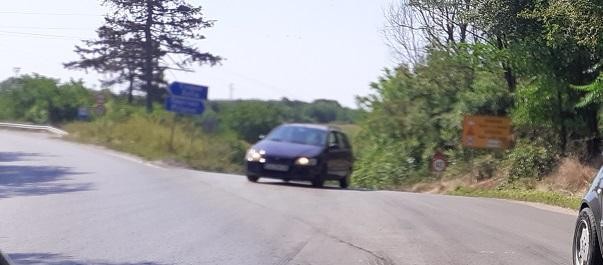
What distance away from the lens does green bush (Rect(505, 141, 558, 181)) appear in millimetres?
28453

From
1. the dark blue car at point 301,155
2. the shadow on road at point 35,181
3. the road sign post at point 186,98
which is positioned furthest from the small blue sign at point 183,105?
the dark blue car at point 301,155

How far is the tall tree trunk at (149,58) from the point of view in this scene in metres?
51.0

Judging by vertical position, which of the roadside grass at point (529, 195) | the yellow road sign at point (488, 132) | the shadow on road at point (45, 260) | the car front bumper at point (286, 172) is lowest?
the shadow on road at point (45, 260)

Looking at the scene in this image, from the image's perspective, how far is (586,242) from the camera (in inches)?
391

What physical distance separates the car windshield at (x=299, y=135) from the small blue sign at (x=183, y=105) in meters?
13.4

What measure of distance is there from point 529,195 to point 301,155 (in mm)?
5354

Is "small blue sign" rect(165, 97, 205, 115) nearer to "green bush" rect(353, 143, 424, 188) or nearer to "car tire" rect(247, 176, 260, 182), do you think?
"green bush" rect(353, 143, 424, 188)

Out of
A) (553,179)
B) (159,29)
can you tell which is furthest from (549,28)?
(159,29)

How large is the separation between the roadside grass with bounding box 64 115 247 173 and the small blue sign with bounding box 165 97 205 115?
168 cm

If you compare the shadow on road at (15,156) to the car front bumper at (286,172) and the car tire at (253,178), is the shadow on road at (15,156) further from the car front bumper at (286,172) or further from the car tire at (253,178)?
the car front bumper at (286,172)

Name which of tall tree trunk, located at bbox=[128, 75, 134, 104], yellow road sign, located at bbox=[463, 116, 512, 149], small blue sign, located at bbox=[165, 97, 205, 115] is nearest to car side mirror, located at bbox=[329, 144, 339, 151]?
yellow road sign, located at bbox=[463, 116, 512, 149]

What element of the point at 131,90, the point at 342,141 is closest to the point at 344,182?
the point at 342,141

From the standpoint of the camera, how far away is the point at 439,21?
36.3 m

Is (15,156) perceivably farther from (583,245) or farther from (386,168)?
(583,245)
